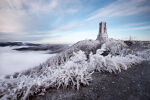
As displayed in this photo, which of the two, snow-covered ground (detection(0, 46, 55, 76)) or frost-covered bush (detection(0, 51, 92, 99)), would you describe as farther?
snow-covered ground (detection(0, 46, 55, 76))

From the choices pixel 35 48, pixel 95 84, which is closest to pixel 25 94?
pixel 95 84

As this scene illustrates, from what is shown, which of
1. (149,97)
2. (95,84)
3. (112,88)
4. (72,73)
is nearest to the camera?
(149,97)

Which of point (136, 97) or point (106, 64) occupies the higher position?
point (106, 64)

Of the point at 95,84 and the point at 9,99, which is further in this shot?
the point at 95,84

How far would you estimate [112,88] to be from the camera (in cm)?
127

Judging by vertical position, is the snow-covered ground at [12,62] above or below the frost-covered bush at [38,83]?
below

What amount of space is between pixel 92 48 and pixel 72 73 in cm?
649

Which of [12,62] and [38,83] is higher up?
[38,83]

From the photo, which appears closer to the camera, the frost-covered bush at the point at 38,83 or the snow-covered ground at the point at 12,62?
the frost-covered bush at the point at 38,83

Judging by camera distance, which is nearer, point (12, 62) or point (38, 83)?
point (38, 83)

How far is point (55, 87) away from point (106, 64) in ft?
4.25

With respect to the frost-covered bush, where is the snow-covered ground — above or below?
below

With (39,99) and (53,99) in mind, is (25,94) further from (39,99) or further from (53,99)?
(53,99)

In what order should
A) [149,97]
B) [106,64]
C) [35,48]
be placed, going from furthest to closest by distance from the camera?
1. [35,48]
2. [106,64]
3. [149,97]
